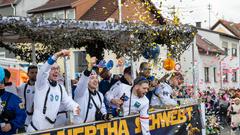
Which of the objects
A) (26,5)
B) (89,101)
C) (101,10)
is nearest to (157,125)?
(89,101)

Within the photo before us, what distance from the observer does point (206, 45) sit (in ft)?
122

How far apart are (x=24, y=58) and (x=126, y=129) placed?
153 inches

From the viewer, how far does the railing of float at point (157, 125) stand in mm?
6060

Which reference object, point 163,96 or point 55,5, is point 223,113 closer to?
point 163,96

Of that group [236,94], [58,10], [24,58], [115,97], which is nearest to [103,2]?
[58,10]

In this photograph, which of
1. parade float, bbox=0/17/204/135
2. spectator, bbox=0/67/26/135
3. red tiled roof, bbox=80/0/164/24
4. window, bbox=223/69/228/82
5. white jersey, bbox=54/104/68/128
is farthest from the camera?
window, bbox=223/69/228/82

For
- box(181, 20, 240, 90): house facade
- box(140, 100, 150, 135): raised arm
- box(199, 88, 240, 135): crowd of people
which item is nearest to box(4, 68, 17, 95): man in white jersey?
box(140, 100, 150, 135): raised arm

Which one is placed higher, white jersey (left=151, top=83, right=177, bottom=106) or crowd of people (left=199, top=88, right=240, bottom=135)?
white jersey (left=151, top=83, right=177, bottom=106)

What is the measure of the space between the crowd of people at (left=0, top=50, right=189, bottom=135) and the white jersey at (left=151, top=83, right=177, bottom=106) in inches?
14.5

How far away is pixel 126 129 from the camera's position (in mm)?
6887

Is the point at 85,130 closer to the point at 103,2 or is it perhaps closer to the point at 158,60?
the point at 158,60

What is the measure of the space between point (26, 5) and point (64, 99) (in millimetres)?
32367

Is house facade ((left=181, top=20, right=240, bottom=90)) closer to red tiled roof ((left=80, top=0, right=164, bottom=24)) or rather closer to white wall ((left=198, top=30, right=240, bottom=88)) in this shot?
white wall ((left=198, top=30, right=240, bottom=88))

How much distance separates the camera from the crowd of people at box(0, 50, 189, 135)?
5.47 meters
